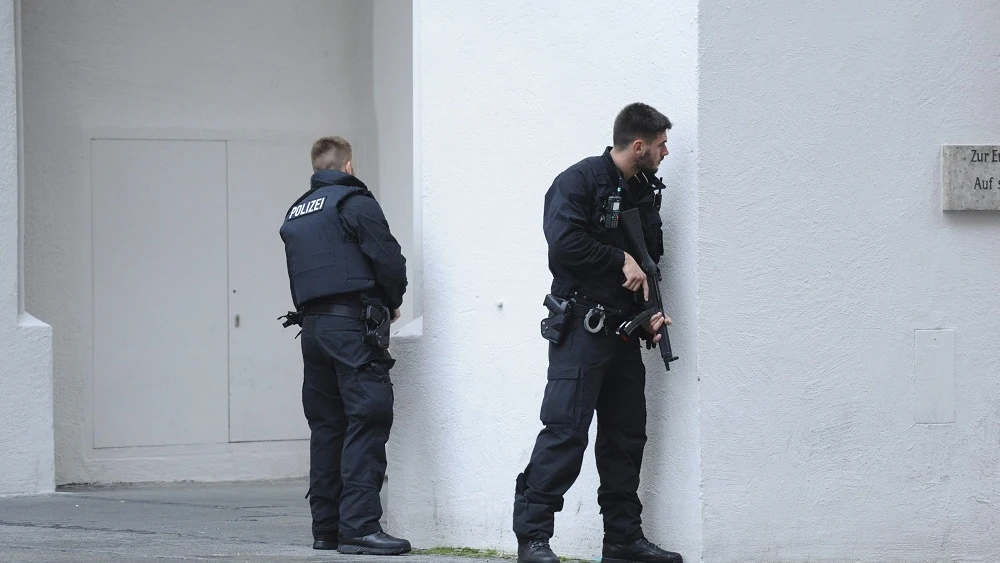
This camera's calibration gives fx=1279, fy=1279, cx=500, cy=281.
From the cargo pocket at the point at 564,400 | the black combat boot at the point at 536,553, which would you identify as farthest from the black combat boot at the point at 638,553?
the cargo pocket at the point at 564,400

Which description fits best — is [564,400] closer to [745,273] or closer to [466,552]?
[745,273]

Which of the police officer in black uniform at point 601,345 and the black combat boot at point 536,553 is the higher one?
the police officer in black uniform at point 601,345

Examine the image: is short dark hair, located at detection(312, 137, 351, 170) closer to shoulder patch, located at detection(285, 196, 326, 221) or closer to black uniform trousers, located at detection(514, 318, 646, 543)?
shoulder patch, located at detection(285, 196, 326, 221)

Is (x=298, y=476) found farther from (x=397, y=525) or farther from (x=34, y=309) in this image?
(x=397, y=525)

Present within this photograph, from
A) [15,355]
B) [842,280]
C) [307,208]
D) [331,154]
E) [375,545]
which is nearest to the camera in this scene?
[842,280]

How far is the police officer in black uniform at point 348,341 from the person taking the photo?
5930mm

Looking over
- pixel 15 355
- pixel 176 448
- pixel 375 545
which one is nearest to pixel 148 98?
pixel 15 355

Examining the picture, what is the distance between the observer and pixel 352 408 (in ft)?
19.5

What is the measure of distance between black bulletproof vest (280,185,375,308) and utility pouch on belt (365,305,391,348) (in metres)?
0.11

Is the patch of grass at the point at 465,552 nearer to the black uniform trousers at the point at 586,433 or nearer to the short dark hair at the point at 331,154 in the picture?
the black uniform trousers at the point at 586,433

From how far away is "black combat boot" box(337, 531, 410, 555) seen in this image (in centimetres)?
587

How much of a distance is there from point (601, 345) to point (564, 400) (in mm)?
272

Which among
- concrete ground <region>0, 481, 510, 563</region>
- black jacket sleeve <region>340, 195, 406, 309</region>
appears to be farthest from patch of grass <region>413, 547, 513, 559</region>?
black jacket sleeve <region>340, 195, 406, 309</region>

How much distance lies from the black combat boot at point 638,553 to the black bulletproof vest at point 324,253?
5.45 feet
